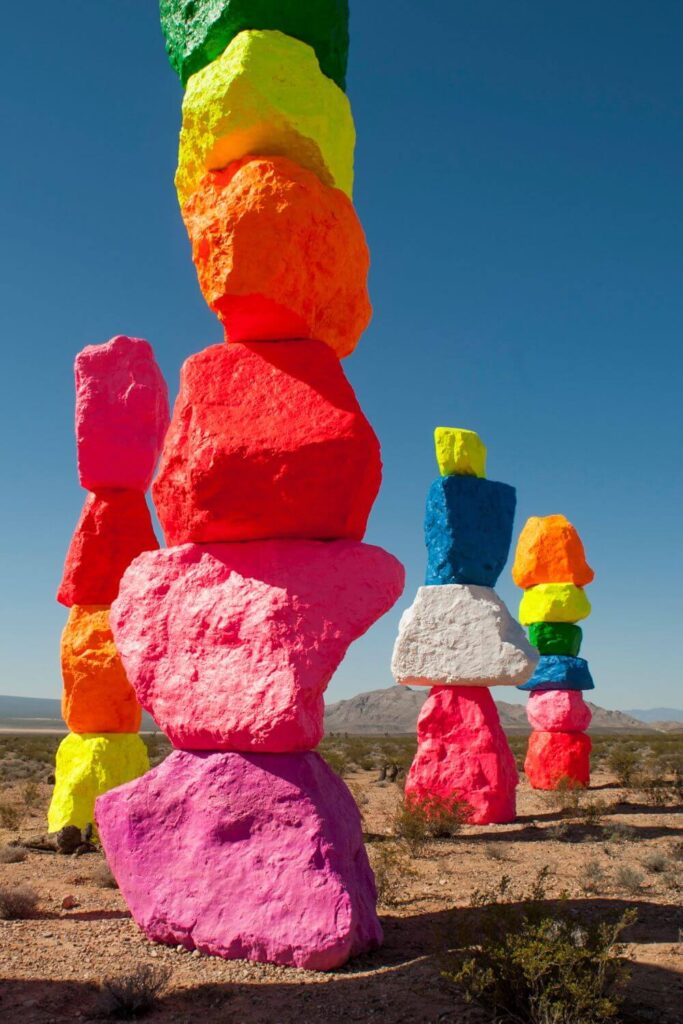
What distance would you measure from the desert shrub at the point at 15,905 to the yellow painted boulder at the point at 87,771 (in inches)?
112

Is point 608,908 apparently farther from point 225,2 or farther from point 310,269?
point 225,2

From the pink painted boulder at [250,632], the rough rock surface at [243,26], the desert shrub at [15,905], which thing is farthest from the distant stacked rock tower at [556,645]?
the rough rock surface at [243,26]

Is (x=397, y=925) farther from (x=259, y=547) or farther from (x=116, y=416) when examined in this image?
(x=116, y=416)

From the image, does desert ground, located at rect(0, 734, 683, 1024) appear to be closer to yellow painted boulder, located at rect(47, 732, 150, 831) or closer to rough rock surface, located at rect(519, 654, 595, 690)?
yellow painted boulder, located at rect(47, 732, 150, 831)

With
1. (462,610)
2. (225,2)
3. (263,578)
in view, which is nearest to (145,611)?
(263,578)

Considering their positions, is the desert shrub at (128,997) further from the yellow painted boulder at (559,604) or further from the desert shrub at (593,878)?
the yellow painted boulder at (559,604)

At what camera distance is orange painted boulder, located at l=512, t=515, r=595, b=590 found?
15062 mm

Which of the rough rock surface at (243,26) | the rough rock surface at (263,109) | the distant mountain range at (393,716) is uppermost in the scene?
the rough rock surface at (243,26)

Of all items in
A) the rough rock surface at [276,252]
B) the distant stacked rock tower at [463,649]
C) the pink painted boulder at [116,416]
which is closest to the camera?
the rough rock surface at [276,252]

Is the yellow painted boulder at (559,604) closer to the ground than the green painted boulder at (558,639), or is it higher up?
higher up

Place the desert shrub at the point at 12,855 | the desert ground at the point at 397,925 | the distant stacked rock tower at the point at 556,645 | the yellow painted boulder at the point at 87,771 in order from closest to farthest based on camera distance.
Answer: the desert ground at the point at 397,925 → the desert shrub at the point at 12,855 → the yellow painted boulder at the point at 87,771 → the distant stacked rock tower at the point at 556,645

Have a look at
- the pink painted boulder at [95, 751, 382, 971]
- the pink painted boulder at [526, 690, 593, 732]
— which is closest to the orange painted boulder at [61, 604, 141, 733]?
the pink painted boulder at [95, 751, 382, 971]

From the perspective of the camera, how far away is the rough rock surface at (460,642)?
10.3m

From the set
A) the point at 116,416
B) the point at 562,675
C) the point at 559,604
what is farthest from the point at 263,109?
the point at 562,675
